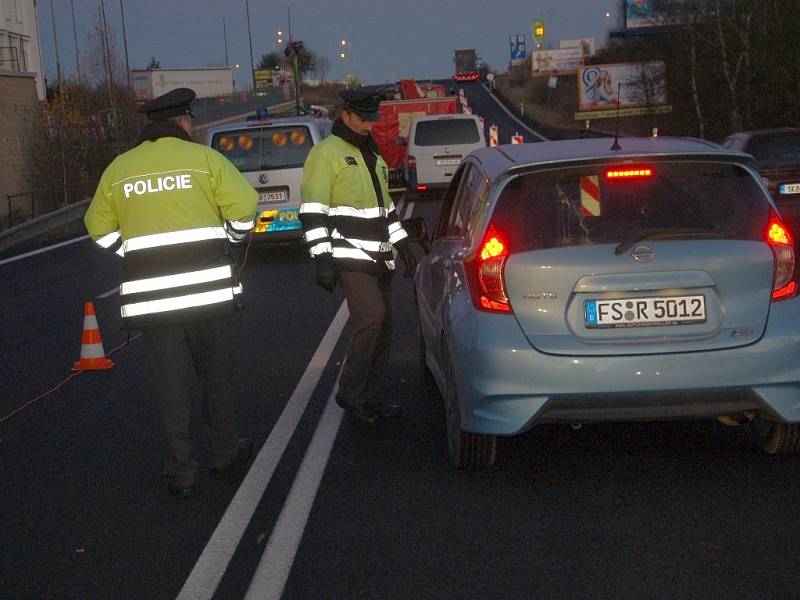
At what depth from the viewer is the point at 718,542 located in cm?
538

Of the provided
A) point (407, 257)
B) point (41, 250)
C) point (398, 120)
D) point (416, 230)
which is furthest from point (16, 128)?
point (407, 257)

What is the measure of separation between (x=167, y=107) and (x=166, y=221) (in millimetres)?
602

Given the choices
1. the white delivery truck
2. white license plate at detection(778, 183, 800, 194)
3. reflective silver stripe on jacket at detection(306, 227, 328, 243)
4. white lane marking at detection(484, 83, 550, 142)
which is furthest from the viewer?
the white delivery truck

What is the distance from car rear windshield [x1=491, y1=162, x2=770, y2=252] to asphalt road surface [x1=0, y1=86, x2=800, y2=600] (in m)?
1.20

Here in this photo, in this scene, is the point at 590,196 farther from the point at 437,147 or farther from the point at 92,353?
the point at 437,147

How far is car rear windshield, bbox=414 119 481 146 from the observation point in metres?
29.9

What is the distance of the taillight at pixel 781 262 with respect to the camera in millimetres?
6219

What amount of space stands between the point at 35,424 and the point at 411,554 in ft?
13.0

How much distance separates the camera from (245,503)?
6.27m

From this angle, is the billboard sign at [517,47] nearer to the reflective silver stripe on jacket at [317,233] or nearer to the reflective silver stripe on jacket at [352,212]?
the reflective silver stripe on jacket at [352,212]

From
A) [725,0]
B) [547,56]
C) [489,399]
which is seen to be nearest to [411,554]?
[489,399]

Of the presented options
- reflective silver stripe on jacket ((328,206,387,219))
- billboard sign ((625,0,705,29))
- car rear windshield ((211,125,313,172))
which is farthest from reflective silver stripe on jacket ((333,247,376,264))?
billboard sign ((625,0,705,29))

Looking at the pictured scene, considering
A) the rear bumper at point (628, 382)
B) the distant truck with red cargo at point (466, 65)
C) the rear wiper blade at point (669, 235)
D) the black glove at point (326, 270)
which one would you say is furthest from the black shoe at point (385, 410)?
the distant truck with red cargo at point (466, 65)

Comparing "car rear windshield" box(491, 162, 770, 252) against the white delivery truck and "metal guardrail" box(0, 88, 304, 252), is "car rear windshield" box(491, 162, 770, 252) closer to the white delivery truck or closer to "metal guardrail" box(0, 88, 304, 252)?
"metal guardrail" box(0, 88, 304, 252)
